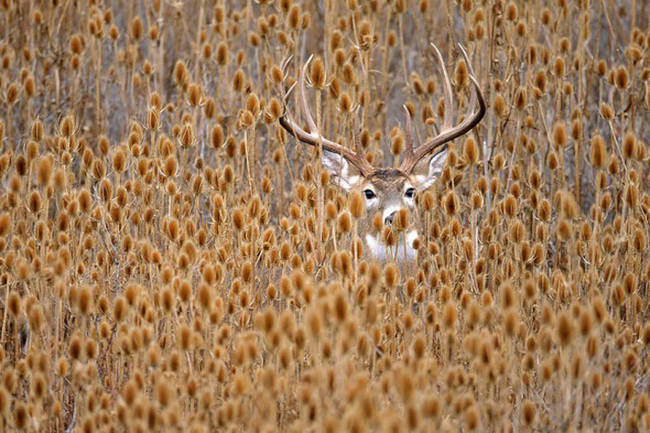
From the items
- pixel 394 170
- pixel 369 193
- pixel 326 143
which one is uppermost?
pixel 326 143

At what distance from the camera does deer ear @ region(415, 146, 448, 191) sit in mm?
5438

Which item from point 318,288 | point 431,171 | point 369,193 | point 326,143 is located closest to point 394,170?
point 369,193

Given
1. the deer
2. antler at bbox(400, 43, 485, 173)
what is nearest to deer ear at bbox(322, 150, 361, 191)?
the deer

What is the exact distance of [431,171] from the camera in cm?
548

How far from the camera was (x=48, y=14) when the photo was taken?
6480 mm

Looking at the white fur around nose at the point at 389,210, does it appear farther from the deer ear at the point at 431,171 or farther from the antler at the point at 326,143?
the deer ear at the point at 431,171

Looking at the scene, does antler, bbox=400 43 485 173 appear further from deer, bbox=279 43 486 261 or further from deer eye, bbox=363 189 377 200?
deer eye, bbox=363 189 377 200

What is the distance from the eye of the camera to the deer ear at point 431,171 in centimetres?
544

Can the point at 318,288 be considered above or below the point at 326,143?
above

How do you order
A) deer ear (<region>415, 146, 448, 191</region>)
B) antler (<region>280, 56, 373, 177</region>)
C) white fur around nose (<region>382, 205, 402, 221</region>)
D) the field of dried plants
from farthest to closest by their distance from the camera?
deer ear (<region>415, 146, 448, 191</region>)
antler (<region>280, 56, 373, 177</region>)
white fur around nose (<region>382, 205, 402, 221</region>)
the field of dried plants

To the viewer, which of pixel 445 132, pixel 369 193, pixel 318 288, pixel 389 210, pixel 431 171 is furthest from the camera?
pixel 431 171

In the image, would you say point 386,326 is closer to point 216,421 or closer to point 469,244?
point 469,244

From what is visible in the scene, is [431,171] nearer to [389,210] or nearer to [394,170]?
[394,170]

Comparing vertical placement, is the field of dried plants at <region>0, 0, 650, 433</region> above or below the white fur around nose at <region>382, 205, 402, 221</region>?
above
